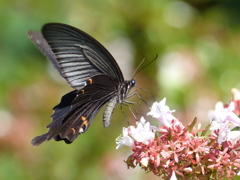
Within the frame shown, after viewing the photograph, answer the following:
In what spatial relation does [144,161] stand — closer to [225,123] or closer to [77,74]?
[225,123]

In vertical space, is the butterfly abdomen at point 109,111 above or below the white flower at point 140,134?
below

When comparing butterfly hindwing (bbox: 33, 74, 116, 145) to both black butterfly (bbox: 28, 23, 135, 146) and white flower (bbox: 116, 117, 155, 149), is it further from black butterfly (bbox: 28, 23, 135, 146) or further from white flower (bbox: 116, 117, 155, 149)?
white flower (bbox: 116, 117, 155, 149)

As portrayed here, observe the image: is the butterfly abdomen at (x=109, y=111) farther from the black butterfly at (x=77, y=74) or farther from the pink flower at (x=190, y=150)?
the pink flower at (x=190, y=150)

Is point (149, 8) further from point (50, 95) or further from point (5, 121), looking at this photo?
point (5, 121)

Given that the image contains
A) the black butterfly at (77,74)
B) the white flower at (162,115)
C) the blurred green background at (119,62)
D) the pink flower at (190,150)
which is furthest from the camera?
the blurred green background at (119,62)

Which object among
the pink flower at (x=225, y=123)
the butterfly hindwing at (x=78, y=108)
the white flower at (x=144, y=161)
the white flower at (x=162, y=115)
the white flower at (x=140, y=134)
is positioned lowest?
the butterfly hindwing at (x=78, y=108)

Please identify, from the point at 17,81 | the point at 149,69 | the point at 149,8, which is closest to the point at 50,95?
the point at 17,81

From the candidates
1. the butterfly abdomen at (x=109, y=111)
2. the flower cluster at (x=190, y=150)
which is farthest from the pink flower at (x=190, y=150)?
the butterfly abdomen at (x=109, y=111)

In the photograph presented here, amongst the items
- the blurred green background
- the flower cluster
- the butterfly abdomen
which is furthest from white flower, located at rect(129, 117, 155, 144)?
the blurred green background

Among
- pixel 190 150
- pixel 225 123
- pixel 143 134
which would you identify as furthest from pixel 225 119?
pixel 143 134
